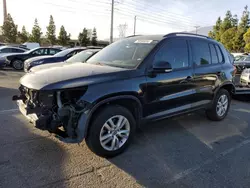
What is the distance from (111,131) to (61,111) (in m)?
0.78

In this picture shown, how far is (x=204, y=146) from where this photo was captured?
12.5 ft

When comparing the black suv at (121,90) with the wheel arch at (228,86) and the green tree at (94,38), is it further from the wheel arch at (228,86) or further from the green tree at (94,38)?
the green tree at (94,38)

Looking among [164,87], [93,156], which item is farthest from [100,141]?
[164,87]

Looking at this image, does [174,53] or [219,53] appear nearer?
[174,53]

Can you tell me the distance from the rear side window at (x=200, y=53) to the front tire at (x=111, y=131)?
1.92 metres

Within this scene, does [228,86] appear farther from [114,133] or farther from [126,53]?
[114,133]

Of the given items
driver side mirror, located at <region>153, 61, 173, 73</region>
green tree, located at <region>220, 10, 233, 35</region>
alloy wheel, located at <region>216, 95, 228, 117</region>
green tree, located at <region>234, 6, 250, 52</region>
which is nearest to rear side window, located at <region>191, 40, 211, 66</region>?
alloy wheel, located at <region>216, 95, 228, 117</region>

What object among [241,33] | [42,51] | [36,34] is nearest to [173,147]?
[42,51]

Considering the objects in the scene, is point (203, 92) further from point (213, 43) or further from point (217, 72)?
point (213, 43)

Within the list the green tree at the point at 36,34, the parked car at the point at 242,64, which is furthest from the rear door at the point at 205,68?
the green tree at the point at 36,34

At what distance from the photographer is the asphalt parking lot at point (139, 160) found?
273cm

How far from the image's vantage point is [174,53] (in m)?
3.93

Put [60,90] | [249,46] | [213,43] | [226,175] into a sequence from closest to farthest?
[60,90] → [226,175] → [213,43] → [249,46]

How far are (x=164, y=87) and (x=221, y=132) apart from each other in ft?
5.86
